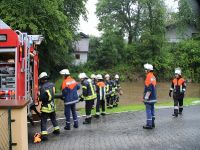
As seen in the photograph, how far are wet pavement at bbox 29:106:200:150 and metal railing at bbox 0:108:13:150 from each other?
5.95 ft

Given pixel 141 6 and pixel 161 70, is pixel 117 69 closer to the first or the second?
pixel 161 70

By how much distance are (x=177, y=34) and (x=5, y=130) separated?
52527 millimetres

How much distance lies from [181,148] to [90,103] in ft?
17.0

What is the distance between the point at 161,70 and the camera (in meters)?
54.4

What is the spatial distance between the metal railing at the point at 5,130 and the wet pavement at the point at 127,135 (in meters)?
1.81

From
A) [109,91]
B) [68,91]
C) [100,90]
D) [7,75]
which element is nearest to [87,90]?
[68,91]

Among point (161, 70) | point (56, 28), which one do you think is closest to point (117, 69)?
point (161, 70)

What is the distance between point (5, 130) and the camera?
8.70 m

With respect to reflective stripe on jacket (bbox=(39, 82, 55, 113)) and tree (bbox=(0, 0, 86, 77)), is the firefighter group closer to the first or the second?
reflective stripe on jacket (bbox=(39, 82, 55, 113))

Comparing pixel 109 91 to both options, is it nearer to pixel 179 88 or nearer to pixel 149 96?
pixel 179 88

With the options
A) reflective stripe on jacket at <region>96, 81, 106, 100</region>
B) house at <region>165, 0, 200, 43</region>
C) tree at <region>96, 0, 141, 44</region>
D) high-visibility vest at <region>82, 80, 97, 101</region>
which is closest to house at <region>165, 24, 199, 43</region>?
house at <region>165, 0, 200, 43</region>

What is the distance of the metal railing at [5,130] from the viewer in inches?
338

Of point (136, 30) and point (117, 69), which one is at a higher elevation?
point (136, 30)

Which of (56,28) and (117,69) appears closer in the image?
(56,28)
